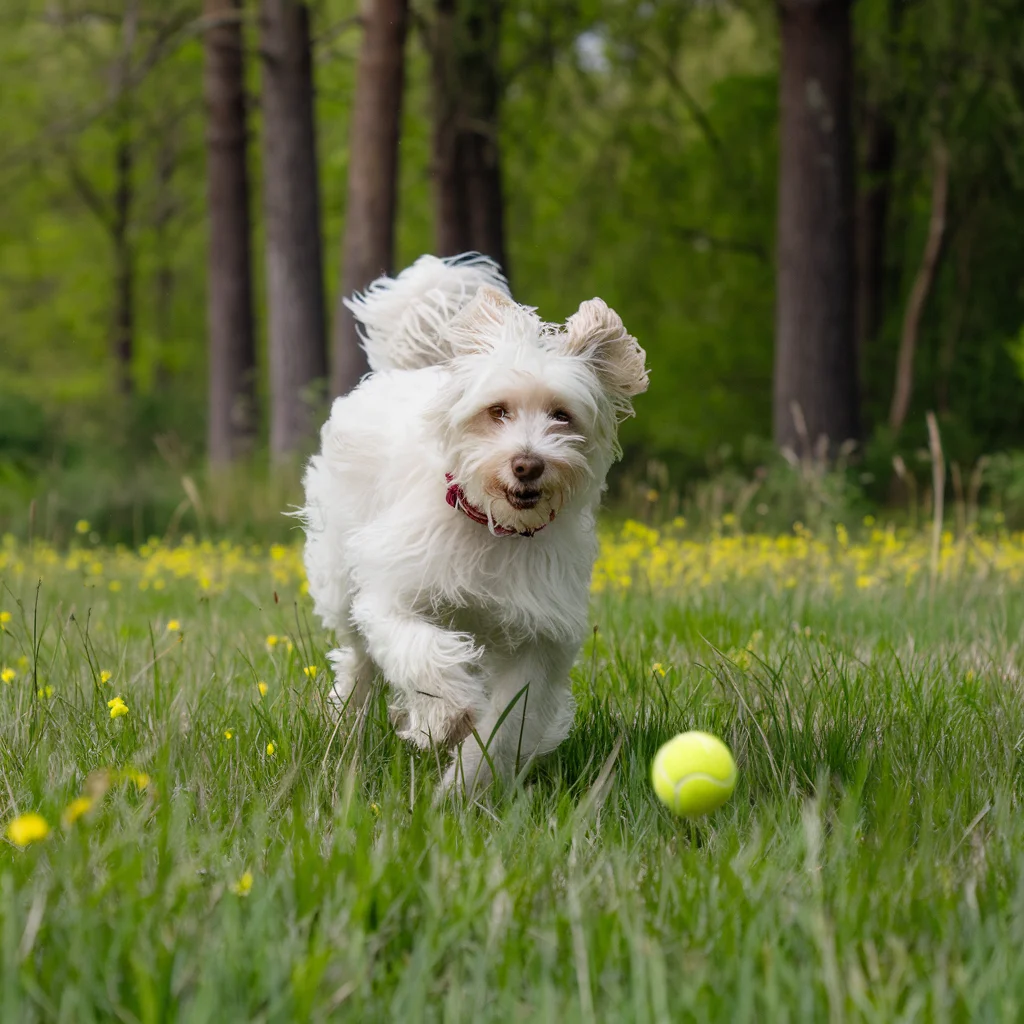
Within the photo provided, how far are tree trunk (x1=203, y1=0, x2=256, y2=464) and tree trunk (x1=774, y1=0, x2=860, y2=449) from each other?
6.99m

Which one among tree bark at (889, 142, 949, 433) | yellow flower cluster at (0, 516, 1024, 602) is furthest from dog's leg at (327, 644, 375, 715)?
tree bark at (889, 142, 949, 433)

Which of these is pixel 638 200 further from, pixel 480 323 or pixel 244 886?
pixel 244 886

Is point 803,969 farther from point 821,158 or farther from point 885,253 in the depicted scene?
point 885,253

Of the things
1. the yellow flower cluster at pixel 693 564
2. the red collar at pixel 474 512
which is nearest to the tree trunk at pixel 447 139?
the yellow flower cluster at pixel 693 564

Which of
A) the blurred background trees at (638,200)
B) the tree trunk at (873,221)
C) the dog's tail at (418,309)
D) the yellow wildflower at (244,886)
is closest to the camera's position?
the yellow wildflower at (244,886)

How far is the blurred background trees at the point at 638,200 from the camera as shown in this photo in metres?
10.8

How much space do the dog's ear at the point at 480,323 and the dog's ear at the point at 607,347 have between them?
7.4 inches

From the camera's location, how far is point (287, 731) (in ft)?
10.9

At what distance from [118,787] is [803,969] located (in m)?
1.64

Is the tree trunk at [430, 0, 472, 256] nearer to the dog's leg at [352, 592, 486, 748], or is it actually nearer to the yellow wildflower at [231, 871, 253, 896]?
the dog's leg at [352, 592, 486, 748]

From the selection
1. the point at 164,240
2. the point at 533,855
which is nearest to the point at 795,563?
the point at 533,855

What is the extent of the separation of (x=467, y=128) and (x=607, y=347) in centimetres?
1086

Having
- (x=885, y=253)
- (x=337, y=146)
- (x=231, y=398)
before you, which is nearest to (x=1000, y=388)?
(x=885, y=253)

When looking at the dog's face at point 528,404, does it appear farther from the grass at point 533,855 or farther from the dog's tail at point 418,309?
the grass at point 533,855
